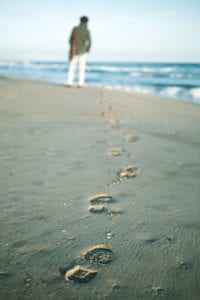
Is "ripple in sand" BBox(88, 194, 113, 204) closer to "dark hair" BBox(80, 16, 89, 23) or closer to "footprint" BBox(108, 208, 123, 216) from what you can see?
"footprint" BBox(108, 208, 123, 216)

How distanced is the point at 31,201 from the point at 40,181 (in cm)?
32

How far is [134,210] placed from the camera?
181cm

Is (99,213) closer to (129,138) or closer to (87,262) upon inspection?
(87,262)

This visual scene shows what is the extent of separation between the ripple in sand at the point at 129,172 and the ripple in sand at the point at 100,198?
1.24 ft

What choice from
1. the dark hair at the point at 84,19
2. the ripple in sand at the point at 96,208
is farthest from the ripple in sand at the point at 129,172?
the dark hair at the point at 84,19

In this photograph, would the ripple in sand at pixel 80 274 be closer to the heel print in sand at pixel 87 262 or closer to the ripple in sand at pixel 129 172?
the heel print in sand at pixel 87 262

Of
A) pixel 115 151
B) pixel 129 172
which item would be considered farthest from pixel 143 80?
pixel 129 172

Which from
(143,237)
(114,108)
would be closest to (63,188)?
(143,237)

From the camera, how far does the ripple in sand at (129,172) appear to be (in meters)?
2.36

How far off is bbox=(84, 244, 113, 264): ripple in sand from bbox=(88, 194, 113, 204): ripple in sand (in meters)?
0.48

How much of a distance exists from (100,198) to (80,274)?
744 millimetres

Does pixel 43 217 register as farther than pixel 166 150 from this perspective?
No

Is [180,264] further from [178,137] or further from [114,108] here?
[114,108]

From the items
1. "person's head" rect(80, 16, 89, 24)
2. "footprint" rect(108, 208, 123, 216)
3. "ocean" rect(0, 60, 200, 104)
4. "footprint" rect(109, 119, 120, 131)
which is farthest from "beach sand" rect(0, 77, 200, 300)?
"ocean" rect(0, 60, 200, 104)
